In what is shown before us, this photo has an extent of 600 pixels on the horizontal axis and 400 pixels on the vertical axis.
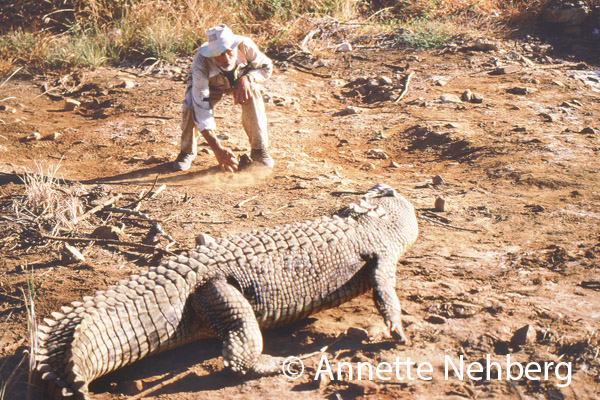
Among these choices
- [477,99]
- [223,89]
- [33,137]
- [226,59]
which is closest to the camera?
[226,59]

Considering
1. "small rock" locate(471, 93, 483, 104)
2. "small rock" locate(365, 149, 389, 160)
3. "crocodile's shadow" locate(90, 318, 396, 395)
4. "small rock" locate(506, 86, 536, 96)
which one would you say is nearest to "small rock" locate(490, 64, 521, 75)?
"small rock" locate(506, 86, 536, 96)

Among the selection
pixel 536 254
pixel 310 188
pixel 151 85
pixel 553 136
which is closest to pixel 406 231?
pixel 536 254

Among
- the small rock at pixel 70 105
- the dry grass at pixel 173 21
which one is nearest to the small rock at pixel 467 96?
the dry grass at pixel 173 21

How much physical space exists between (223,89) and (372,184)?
5.14ft

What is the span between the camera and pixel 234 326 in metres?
2.79

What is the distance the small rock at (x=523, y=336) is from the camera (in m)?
2.80

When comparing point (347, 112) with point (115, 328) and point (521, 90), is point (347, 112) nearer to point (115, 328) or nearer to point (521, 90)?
point (521, 90)

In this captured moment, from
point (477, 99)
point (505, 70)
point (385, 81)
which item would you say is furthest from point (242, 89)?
point (505, 70)

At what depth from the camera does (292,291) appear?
3.01 m

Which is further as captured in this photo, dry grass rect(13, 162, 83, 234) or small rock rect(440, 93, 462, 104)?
small rock rect(440, 93, 462, 104)

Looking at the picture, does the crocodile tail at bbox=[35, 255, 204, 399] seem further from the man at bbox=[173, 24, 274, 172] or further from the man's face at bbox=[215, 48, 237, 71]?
the man's face at bbox=[215, 48, 237, 71]

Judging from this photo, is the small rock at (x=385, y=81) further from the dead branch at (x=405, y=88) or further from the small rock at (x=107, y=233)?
the small rock at (x=107, y=233)

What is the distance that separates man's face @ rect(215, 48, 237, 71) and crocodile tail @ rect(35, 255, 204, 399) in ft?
7.25

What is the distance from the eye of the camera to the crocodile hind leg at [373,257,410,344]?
289 cm
